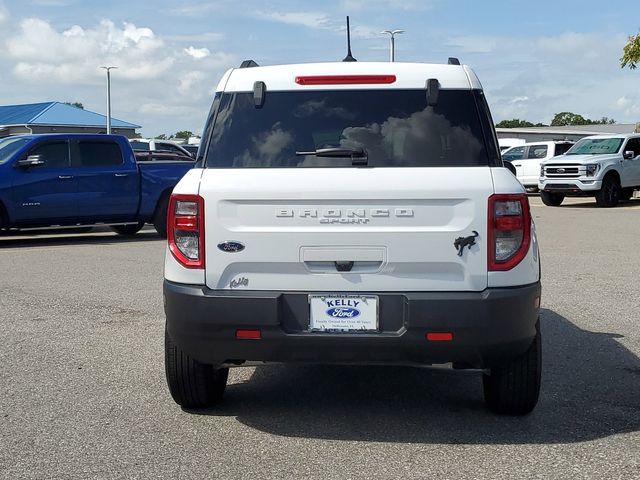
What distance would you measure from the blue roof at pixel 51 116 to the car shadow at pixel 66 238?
1860 inches

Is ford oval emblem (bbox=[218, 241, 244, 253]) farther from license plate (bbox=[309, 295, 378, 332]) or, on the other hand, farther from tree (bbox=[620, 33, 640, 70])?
tree (bbox=[620, 33, 640, 70])

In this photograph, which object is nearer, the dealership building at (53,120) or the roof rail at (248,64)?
the roof rail at (248,64)

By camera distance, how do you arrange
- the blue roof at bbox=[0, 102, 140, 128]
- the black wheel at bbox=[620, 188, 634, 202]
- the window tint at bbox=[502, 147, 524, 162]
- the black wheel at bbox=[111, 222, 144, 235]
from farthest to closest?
the blue roof at bbox=[0, 102, 140, 128] → the window tint at bbox=[502, 147, 524, 162] → the black wheel at bbox=[620, 188, 634, 202] → the black wheel at bbox=[111, 222, 144, 235]

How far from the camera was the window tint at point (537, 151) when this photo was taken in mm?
31141

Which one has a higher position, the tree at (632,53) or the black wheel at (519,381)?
the tree at (632,53)

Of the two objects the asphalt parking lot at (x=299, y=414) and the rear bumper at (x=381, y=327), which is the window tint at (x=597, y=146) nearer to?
the asphalt parking lot at (x=299, y=414)

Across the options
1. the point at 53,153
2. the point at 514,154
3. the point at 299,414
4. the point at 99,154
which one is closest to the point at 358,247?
the point at 299,414

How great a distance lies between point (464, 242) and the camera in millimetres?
4574

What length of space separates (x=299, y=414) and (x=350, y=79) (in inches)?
75.8

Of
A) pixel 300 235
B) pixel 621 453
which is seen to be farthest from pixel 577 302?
pixel 300 235

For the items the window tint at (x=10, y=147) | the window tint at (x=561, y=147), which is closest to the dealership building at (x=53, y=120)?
the window tint at (x=561, y=147)

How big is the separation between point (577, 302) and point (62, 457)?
6042mm

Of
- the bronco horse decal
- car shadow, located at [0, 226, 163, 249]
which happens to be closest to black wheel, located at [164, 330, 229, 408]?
the bronco horse decal

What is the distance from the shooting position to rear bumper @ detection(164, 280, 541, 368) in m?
4.55
